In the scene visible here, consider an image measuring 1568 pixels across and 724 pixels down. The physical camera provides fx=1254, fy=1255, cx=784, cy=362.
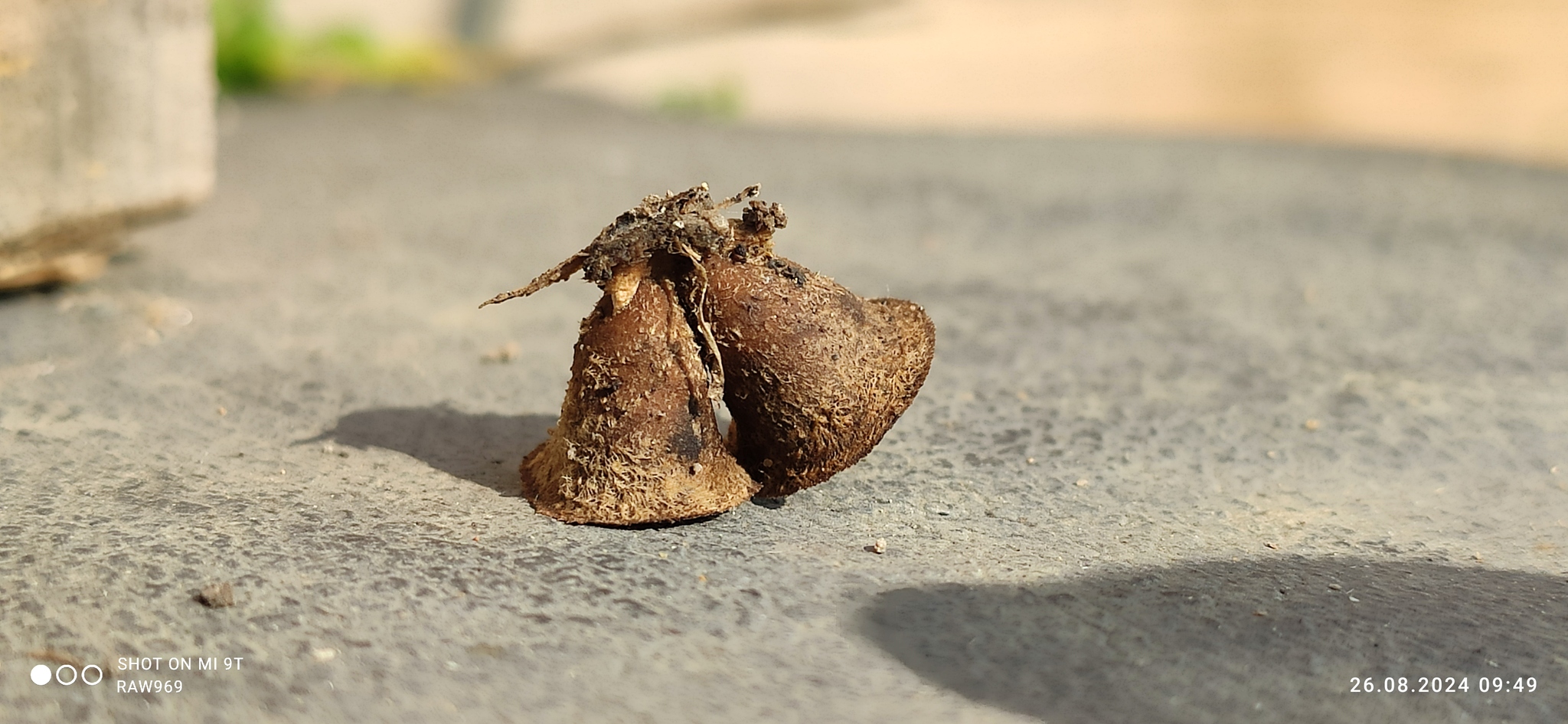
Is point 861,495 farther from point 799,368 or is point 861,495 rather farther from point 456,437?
point 456,437

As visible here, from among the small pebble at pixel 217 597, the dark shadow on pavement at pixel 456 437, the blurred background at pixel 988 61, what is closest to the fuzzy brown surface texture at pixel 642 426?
the dark shadow on pavement at pixel 456 437

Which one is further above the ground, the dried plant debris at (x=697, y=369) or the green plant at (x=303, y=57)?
the green plant at (x=303, y=57)

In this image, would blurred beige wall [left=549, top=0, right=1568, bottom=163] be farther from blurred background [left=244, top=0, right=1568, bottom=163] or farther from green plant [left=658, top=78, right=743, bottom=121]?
green plant [left=658, top=78, right=743, bottom=121]

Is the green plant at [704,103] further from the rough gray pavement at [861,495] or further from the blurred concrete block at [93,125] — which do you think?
the blurred concrete block at [93,125]

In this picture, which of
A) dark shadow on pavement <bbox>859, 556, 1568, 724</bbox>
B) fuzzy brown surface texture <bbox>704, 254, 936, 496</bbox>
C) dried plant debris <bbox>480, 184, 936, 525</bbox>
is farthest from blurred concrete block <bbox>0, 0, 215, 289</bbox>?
dark shadow on pavement <bbox>859, 556, 1568, 724</bbox>

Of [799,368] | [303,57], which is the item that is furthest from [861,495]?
[303,57]
